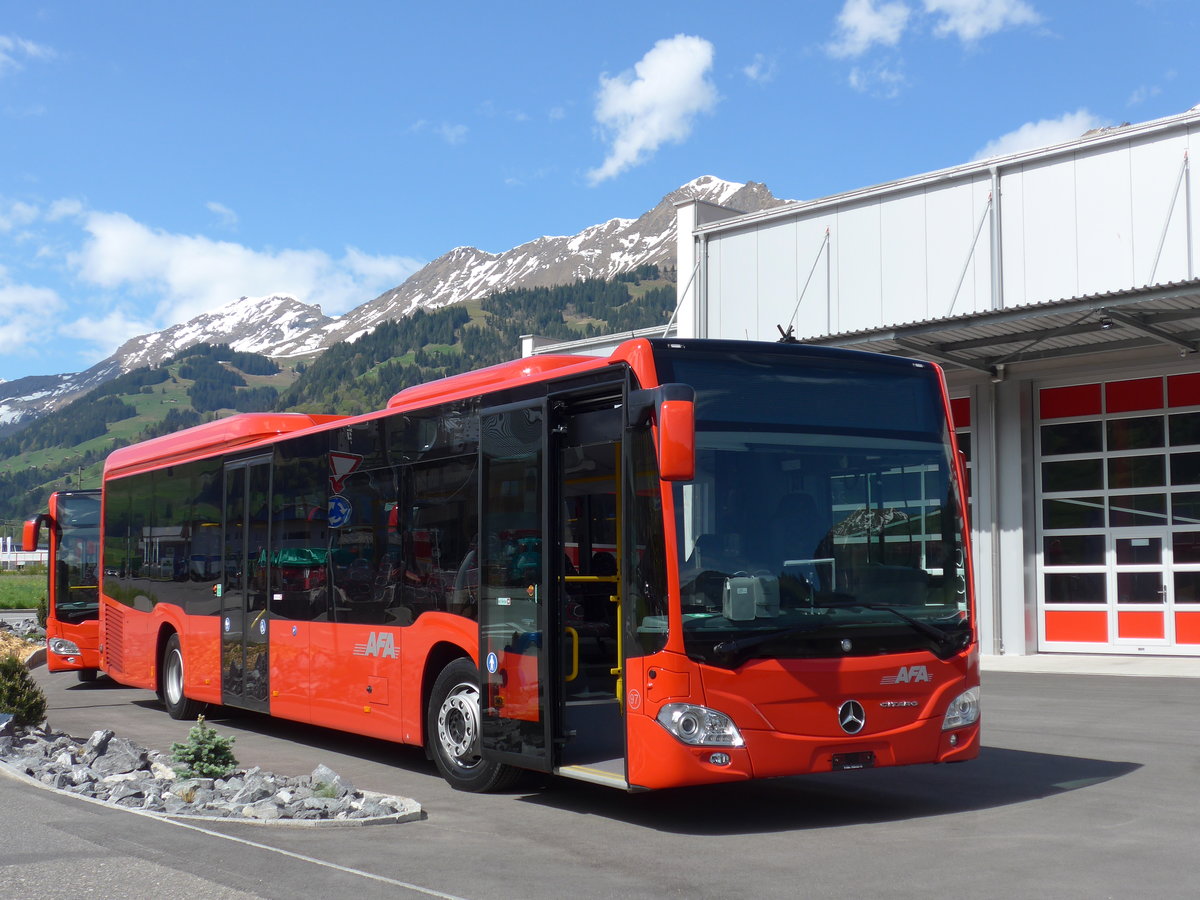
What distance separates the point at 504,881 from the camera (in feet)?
22.1

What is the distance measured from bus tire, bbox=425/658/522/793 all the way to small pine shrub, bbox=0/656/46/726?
192 inches

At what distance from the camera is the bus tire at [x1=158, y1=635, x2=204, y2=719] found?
15258 millimetres

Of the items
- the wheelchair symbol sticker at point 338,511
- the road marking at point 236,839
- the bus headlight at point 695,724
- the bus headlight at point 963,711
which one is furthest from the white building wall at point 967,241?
the road marking at point 236,839

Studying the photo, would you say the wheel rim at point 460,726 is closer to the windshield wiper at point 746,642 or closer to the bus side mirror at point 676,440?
the windshield wiper at point 746,642

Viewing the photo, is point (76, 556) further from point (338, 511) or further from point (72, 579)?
point (338, 511)

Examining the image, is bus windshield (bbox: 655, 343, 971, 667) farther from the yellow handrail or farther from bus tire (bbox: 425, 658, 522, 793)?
bus tire (bbox: 425, 658, 522, 793)

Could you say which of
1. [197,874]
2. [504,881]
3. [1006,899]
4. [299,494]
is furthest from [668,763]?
[299,494]

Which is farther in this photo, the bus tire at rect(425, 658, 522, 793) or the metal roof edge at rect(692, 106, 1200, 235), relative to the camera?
the metal roof edge at rect(692, 106, 1200, 235)

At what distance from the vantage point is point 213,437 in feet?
49.1

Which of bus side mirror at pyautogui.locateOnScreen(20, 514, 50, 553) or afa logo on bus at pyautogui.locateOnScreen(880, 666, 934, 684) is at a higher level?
bus side mirror at pyautogui.locateOnScreen(20, 514, 50, 553)

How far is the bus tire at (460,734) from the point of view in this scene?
9422 millimetres

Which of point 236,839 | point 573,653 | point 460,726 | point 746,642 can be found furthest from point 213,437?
point 746,642

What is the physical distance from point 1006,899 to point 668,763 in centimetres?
210

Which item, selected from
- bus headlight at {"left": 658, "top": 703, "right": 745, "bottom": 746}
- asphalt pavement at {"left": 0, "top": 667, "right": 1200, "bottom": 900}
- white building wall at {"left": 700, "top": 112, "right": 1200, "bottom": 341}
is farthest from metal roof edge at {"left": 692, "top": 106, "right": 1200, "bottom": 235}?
bus headlight at {"left": 658, "top": 703, "right": 745, "bottom": 746}
